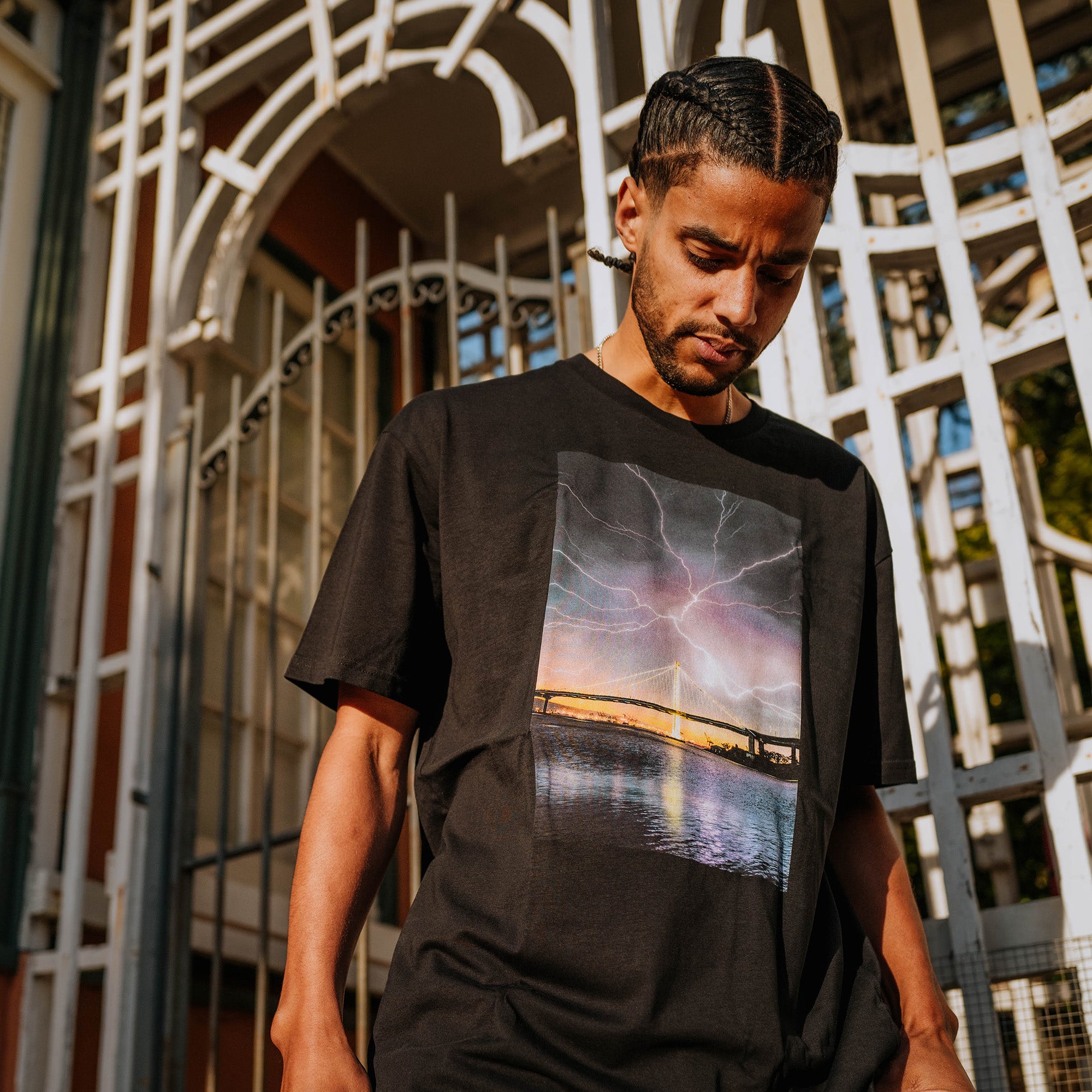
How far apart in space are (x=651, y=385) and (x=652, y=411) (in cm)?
4

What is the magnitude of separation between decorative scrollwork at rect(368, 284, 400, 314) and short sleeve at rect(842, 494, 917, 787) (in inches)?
95.1

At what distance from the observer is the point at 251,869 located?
196 inches

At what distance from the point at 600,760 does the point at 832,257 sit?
1713mm

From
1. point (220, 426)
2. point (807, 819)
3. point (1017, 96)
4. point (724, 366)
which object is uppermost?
point (220, 426)

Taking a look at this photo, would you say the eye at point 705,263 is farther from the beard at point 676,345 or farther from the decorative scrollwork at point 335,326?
the decorative scrollwork at point 335,326

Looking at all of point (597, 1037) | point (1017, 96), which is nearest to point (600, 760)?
point (597, 1037)

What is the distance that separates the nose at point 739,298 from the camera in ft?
4.57

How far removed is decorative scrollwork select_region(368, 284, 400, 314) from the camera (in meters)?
3.73

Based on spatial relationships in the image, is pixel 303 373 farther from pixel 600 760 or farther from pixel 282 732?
pixel 600 760

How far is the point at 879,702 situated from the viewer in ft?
5.00

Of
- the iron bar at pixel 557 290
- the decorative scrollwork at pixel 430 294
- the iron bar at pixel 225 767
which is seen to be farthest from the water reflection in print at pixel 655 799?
the decorative scrollwork at pixel 430 294

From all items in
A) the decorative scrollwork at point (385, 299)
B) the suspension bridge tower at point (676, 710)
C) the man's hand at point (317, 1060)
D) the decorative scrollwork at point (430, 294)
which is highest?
the decorative scrollwork at point (385, 299)

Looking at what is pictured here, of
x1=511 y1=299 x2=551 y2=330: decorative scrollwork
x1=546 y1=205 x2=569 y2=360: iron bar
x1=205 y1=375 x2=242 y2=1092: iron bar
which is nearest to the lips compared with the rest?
x1=546 y1=205 x2=569 y2=360: iron bar

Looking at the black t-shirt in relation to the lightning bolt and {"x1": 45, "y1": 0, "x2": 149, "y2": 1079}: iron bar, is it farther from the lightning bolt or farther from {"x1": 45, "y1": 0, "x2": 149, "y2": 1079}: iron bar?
{"x1": 45, "y1": 0, "x2": 149, "y2": 1079}: iron bar
